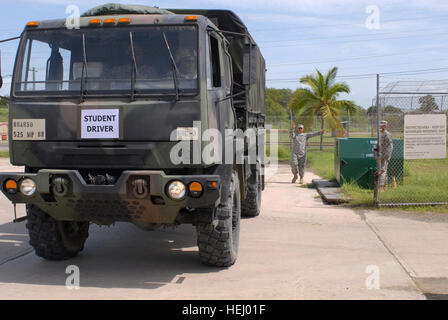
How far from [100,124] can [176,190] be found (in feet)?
3.24

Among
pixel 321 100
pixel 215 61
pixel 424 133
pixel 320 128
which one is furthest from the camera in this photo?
pixel 320 128

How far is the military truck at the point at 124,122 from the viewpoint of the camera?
4.95 meters

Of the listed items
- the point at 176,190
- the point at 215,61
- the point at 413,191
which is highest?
the point at 215,61

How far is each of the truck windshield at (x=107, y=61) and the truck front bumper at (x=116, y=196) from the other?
85 cm

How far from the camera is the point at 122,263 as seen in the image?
609cm

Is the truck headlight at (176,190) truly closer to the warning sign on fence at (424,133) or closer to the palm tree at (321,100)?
the warning sign on fence at (424,133)

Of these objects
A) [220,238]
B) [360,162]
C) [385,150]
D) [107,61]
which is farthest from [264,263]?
[360,162]

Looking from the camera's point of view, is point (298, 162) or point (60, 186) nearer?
point (60, 186)

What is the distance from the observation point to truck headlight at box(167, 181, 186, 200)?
192 inches

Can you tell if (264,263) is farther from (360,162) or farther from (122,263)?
(360,162)

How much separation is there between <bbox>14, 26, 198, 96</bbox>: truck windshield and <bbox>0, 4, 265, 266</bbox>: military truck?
0.03ft

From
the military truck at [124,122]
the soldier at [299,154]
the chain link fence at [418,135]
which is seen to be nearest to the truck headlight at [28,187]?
the military truck at [124,122]

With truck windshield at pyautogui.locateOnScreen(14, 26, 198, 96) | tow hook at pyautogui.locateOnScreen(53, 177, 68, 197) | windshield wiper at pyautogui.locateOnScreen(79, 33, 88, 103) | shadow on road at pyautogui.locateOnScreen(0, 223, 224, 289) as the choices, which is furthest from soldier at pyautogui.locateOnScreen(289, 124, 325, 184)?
tow hook at pyautogui.locateOnScreen(53, 177, 68, 197)
